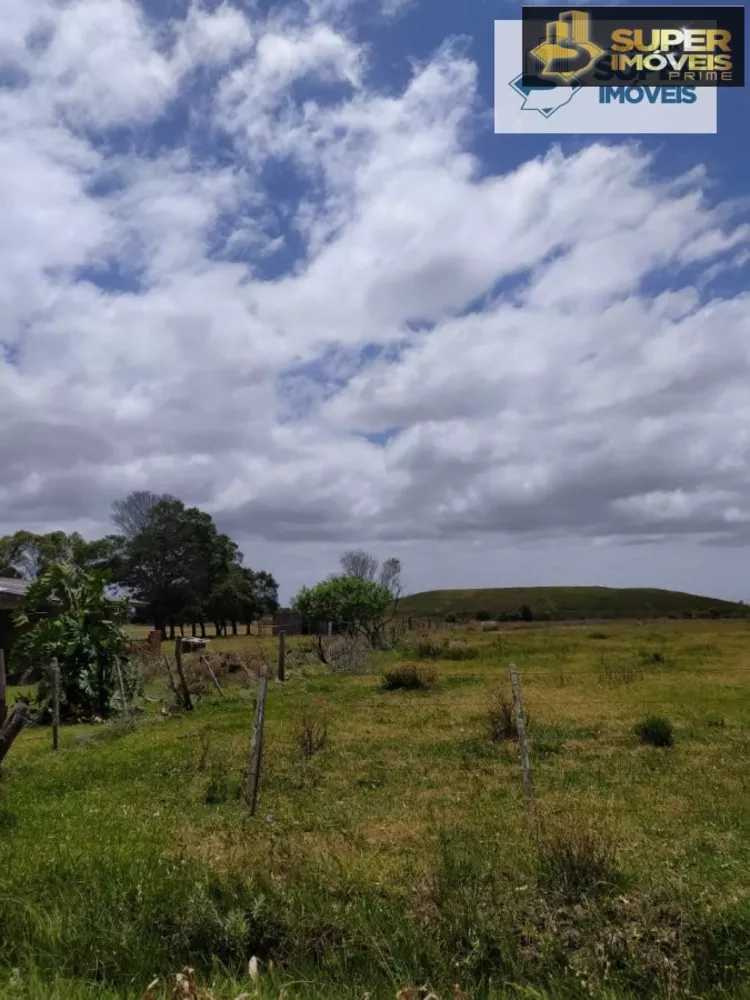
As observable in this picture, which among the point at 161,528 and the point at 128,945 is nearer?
the point at 128,945

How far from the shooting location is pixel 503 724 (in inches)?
504

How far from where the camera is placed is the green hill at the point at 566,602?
292 ft

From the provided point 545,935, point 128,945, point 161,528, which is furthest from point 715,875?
point 161,528

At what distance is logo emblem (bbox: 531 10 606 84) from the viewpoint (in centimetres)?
1110

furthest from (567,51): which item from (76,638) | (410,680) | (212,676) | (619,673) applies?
(619,673)

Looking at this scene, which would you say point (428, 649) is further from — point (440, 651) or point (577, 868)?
point (577, 868)

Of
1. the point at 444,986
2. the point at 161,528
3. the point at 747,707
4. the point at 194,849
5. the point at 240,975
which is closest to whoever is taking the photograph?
the point at 444,986

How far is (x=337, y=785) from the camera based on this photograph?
9.79 meters

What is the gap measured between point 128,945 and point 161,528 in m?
58.2

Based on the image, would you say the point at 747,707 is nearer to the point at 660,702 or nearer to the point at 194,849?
the point at 660,702

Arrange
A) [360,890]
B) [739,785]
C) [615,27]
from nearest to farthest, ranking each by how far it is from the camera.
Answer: [360,890] → [739,785] → [615,27]

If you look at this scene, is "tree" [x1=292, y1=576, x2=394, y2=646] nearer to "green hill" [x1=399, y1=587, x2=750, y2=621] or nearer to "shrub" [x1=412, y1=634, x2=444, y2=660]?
"shrub" [x1=412, y1=634, x2=444, y2=660]

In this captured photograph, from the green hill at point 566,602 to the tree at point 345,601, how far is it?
111 feet

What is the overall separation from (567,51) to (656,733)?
10430mm
